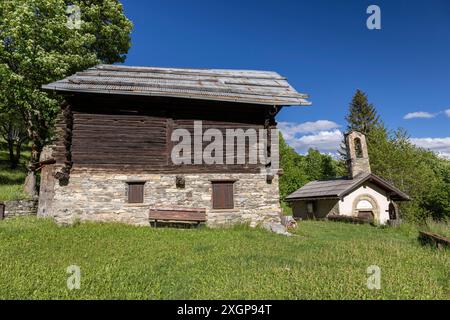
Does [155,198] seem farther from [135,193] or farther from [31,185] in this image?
[31,185]

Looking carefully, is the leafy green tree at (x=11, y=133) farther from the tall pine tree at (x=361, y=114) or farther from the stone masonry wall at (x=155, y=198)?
the tall pine tree at (x=361, y=114)

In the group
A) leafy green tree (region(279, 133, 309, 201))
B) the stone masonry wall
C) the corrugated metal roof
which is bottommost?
the stone masonry wall

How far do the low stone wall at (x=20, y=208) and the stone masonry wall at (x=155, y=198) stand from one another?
1757mm

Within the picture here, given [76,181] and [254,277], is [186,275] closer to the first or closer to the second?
[254,277]

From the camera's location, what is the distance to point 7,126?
27.9 metres

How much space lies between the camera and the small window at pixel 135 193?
42.0 ft

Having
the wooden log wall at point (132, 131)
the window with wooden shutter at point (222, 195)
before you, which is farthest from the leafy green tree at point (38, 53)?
the window with wooden shutter at point (222, 195)

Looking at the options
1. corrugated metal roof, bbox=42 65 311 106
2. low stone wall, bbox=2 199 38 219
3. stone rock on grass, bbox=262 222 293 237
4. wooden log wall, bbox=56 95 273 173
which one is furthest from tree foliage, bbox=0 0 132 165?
stone rock on grass, bbox=262 222 293 237

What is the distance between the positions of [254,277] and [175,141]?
8737 mm

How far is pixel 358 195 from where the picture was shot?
875 inches

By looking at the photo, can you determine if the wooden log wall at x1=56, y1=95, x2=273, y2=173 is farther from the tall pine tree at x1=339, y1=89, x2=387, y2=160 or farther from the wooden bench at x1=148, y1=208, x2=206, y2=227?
the tall pine tree at x1=339, y1=89, x2=387, y2=160

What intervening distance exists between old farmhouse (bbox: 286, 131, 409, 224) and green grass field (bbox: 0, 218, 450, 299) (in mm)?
12788

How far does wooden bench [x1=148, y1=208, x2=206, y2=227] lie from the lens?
40.9 ft

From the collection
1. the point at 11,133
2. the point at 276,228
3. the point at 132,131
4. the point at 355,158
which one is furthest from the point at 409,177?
the point at 11,133
